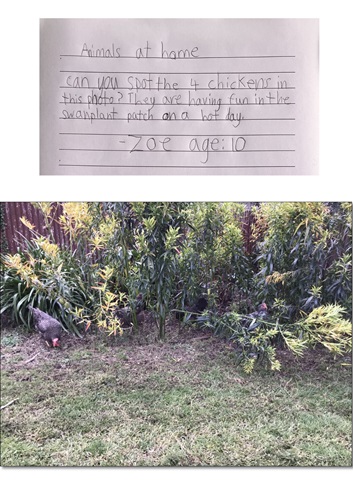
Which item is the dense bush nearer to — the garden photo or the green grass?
the garden photo

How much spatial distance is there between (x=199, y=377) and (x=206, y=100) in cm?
132

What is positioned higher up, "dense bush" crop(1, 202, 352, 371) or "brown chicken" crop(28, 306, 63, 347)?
"dense bush" crop(1, 202, 352, 371)

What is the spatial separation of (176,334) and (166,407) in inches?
13.0

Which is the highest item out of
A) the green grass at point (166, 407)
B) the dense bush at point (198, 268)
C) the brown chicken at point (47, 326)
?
the dense bush at point (198, 268)

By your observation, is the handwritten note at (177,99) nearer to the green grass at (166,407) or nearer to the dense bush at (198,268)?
the dense bush at (198,268)

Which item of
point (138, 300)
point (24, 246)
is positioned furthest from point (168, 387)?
point (24, 246)

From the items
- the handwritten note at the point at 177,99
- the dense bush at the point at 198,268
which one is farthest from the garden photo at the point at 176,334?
the handwritten note at the point at 177,99

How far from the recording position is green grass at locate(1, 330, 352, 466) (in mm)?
2018

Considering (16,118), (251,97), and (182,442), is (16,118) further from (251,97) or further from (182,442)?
(182,442)

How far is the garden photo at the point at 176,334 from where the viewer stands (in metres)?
2.02

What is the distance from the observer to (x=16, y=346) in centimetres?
205

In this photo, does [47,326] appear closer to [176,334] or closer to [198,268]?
[176,334]

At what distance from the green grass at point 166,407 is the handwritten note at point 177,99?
89cm

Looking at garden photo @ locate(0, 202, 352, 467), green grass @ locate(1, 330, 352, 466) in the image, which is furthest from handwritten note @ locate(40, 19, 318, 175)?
green grass @ locate(1, 330, 352, 466)
